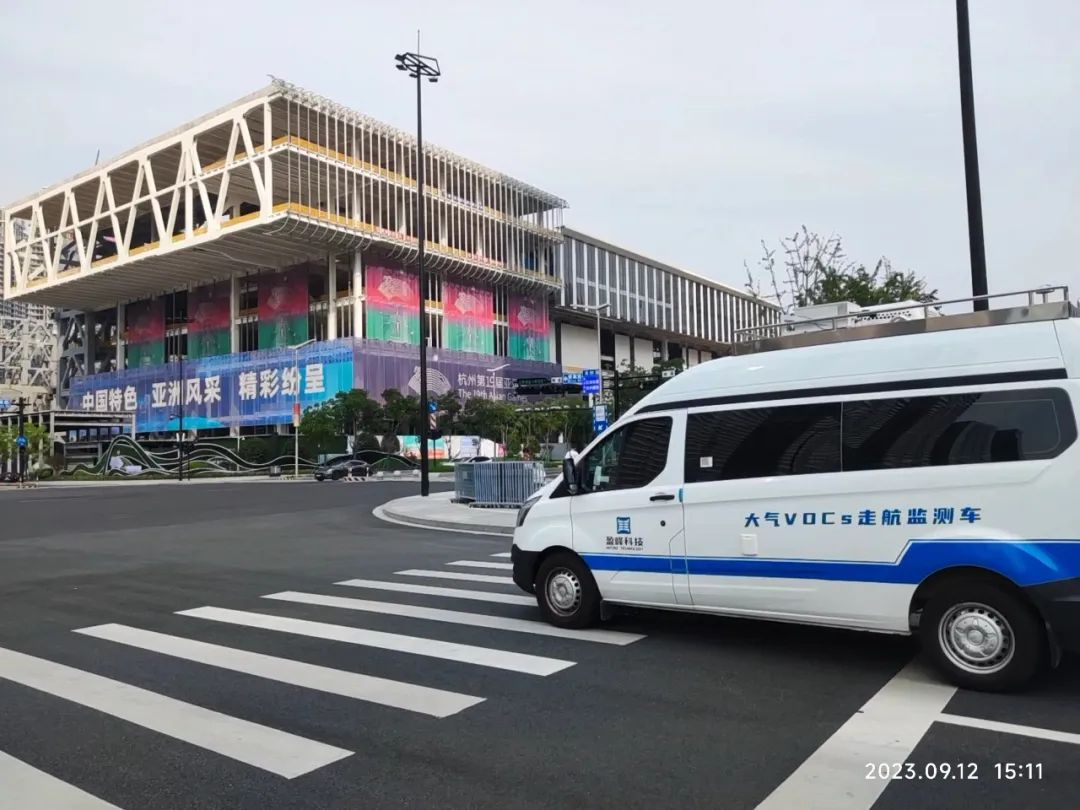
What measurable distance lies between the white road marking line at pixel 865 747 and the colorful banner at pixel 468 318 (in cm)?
7045

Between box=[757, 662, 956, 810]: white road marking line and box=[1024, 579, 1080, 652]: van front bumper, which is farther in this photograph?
box=[1024, 579, 1080, 652]: van front bumper

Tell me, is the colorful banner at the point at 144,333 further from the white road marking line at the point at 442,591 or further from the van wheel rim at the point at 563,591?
the van wheel rim at the point at 563,591

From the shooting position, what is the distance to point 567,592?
765 centimetres

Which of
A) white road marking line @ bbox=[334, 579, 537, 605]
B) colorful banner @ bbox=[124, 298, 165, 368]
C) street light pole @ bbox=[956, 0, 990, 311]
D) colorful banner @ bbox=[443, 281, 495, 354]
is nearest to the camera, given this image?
white road marking line @ bbox=[334, 579, 537, 605]

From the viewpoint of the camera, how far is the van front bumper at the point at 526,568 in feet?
25.9

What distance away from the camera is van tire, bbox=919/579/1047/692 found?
5.33 metres

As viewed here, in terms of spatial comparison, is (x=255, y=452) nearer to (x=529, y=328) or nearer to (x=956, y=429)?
(x=529, y=328)

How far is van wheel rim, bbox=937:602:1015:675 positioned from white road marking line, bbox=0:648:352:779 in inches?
157

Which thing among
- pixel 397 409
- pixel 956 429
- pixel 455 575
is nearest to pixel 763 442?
pixel 956 429

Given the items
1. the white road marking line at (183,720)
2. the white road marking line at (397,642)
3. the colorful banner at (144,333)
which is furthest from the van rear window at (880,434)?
the colorful banner at (144,333)

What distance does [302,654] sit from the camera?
6.91m

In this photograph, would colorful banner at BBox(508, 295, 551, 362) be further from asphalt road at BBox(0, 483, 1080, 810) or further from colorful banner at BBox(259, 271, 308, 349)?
asphalt road at BBox(0, 483, 1080, 810)

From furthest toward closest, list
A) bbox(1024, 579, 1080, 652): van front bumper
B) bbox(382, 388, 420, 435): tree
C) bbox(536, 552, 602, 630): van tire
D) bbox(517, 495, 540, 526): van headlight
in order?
bbox(382, 388, 420, 435): tree, bbox(517, 495, 540, 526): van headlight, bbox(536, 552, 602, 630): van tire, bbox(1024, 579, 1080, 652): van front bumper

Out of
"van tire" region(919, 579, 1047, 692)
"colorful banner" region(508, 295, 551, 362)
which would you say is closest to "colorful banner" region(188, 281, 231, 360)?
"colorful banner" region(508, 295, 551, 362)
